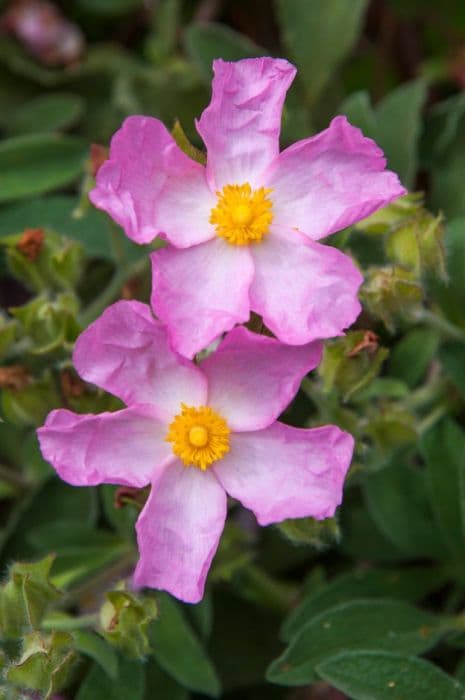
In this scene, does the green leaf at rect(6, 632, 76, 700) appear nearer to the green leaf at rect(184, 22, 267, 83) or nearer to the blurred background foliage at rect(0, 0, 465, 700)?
the blurred background foliage at rect(0, 0, 465, 700)

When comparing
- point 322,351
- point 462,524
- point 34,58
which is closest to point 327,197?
point 322,351

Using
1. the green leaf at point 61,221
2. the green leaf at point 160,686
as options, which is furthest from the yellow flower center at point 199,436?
the green leaf at point 61,221

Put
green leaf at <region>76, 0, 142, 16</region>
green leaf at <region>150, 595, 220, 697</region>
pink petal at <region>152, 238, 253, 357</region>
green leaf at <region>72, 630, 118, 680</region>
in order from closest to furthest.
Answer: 1. pink petal at <region>152, 238, 253, 357</region>
2. green leaf at <region>72, 630, 118, 680</region>
3. green leaf at <region>150, 595, 220, 697</region>
4. green leaf at <region>76, 0, 142, 16</region>

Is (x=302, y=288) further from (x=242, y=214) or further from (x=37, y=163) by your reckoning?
(x=37, y=163)

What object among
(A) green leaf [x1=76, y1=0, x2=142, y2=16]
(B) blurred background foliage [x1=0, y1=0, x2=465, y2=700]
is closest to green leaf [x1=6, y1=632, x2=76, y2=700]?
(B) blurred background foliage [x1=0, y1=0, x2=465, y2=700]

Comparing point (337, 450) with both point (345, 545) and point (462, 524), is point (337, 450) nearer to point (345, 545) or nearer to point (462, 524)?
point (462, 524)

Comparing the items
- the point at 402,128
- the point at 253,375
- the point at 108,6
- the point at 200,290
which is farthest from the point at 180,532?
the point at 108,6
